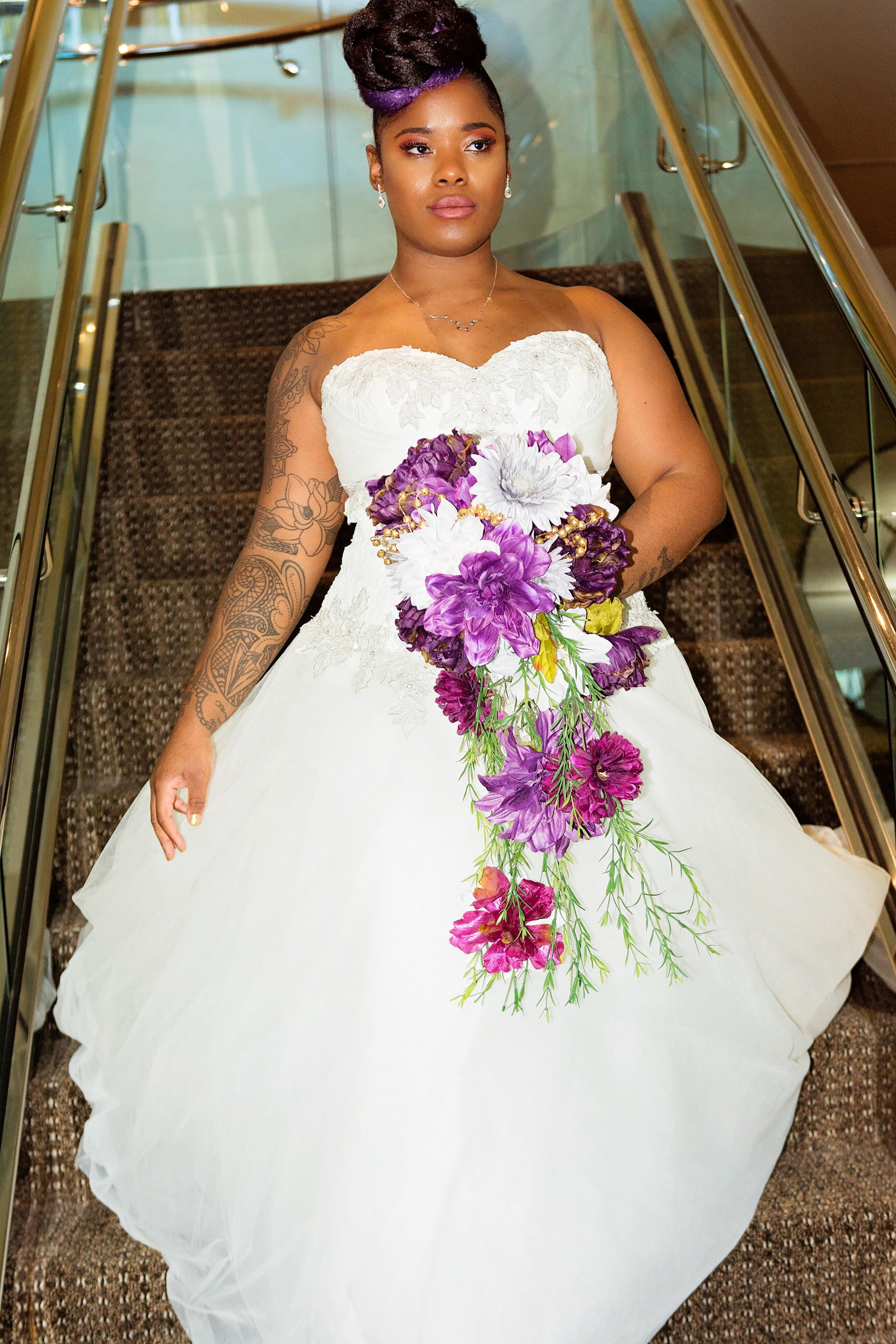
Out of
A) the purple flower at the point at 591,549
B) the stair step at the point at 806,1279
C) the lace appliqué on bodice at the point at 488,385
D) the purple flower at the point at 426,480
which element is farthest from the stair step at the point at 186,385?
the stair step at the point at 806,1279

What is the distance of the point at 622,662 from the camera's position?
1477 millimetres

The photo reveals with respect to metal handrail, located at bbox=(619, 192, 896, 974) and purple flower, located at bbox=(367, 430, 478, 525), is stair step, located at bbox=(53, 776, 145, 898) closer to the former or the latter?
purple flower, located at bbox=(367, 430, 478, 525)

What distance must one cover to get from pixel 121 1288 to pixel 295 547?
48.9 inches

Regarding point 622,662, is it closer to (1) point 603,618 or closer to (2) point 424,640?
(1) point 603,618

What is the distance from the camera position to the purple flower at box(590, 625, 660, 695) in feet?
4.83

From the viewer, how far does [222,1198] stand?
5.29ft

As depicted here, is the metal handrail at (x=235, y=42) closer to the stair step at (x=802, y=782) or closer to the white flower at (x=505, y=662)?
the stair step at (x=802, y=782)

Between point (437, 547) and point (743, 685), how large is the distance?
171 cm

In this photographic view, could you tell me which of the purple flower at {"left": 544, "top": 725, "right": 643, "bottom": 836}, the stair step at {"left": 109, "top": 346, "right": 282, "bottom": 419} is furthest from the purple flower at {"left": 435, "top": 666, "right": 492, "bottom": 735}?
the stair step at {"left": 109, "top": 346, "right": 282, "bottom": 419}

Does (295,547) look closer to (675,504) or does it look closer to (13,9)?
(675,504)

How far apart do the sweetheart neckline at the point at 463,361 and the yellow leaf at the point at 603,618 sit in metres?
0.59

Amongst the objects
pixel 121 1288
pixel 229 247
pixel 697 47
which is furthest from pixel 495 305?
pixel 229 247

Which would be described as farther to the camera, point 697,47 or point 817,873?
point 697,47

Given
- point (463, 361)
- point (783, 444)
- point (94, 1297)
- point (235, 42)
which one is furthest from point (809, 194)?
point (235, 42)
